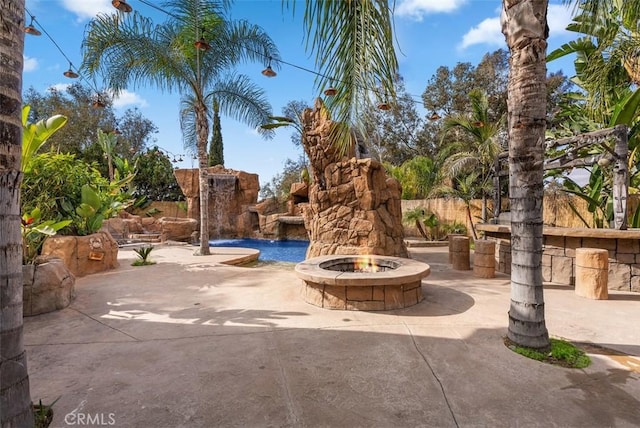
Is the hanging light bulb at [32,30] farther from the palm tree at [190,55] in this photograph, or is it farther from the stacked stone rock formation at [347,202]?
the stacked stone rock formation at [347,202]

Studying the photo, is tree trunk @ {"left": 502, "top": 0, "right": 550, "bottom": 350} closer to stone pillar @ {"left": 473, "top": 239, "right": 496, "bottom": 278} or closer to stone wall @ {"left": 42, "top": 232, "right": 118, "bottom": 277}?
stone pillar @ {"left": 473, "top": 239, "right": 496, "bottom": 278}

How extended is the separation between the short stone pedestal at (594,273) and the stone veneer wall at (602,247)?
1.00 m

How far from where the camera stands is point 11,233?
184 cm

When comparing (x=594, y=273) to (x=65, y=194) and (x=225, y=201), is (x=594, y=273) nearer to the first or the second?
(x=65, y=194)

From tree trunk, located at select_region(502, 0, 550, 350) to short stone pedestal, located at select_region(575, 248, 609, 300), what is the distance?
2.93 metres

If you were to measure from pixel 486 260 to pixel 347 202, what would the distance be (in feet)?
12.7

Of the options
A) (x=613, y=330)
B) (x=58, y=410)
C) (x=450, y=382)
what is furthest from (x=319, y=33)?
(x=613, y=330)

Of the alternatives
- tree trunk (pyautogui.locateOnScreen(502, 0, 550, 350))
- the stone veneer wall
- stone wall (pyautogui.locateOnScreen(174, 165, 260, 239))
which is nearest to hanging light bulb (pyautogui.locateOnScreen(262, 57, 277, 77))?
tree trunk (pyautogui.locateOnScreen(502, 0, 550, 350))

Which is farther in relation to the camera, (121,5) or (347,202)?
(347,202)

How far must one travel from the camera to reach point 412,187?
17.6m

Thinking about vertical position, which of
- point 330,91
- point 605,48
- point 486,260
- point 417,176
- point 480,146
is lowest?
point 486,260

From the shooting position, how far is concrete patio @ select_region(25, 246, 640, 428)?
7.24ft

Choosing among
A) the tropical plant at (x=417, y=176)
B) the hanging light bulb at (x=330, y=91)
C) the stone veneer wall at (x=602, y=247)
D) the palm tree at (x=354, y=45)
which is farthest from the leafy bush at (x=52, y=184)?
the tropical plant at (x=417, y=176)

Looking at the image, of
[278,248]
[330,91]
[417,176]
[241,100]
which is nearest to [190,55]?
[241,100]
